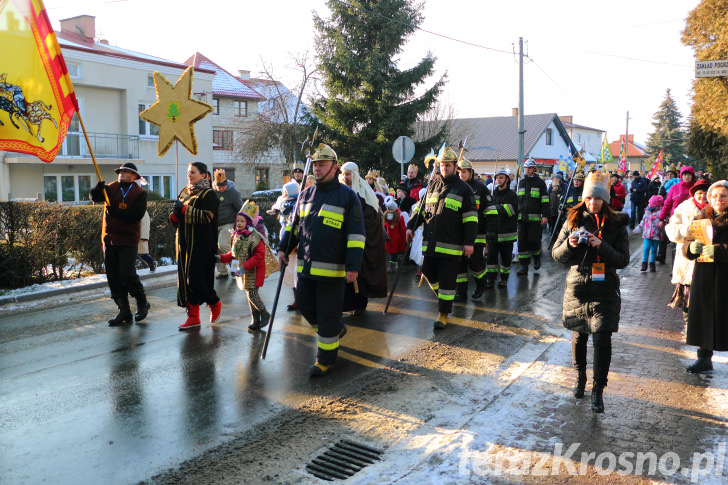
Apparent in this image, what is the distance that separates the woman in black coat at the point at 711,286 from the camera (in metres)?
5.57

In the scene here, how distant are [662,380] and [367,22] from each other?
20.2 metres

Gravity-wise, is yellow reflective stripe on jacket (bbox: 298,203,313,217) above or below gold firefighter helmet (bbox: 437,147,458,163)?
below

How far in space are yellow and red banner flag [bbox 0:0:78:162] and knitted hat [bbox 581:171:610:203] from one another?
5.94 meters

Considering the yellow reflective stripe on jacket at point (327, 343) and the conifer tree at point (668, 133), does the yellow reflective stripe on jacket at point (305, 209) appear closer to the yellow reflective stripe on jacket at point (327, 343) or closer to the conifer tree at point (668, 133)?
the yellow reflective stripe on jacket at point (327, 343)

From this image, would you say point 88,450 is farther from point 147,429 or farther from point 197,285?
point 197,285

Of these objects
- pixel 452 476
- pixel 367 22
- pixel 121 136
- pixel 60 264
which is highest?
pixel 367 22

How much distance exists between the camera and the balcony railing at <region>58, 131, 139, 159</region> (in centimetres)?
2633

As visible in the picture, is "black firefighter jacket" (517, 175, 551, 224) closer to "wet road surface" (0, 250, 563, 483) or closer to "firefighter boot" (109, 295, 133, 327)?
"wet road surface" (0, 250, 563, 483)

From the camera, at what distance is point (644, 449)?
4.24m

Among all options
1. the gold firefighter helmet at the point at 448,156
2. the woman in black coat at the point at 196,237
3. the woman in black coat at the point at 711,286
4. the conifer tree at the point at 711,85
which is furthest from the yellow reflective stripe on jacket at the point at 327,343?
the conifer tree at the point at 711,85

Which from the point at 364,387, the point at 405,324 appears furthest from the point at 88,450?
the point at 405,324

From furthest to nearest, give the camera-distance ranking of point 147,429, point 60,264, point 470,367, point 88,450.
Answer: point 60,264, point 470,367, point 147,429, point 88,450

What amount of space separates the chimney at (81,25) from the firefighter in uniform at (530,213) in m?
28.8

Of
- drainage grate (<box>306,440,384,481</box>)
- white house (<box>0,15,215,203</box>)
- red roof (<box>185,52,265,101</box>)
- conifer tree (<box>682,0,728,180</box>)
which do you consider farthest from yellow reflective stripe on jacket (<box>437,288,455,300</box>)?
red roof (<box>185,52,265,101</box>)
